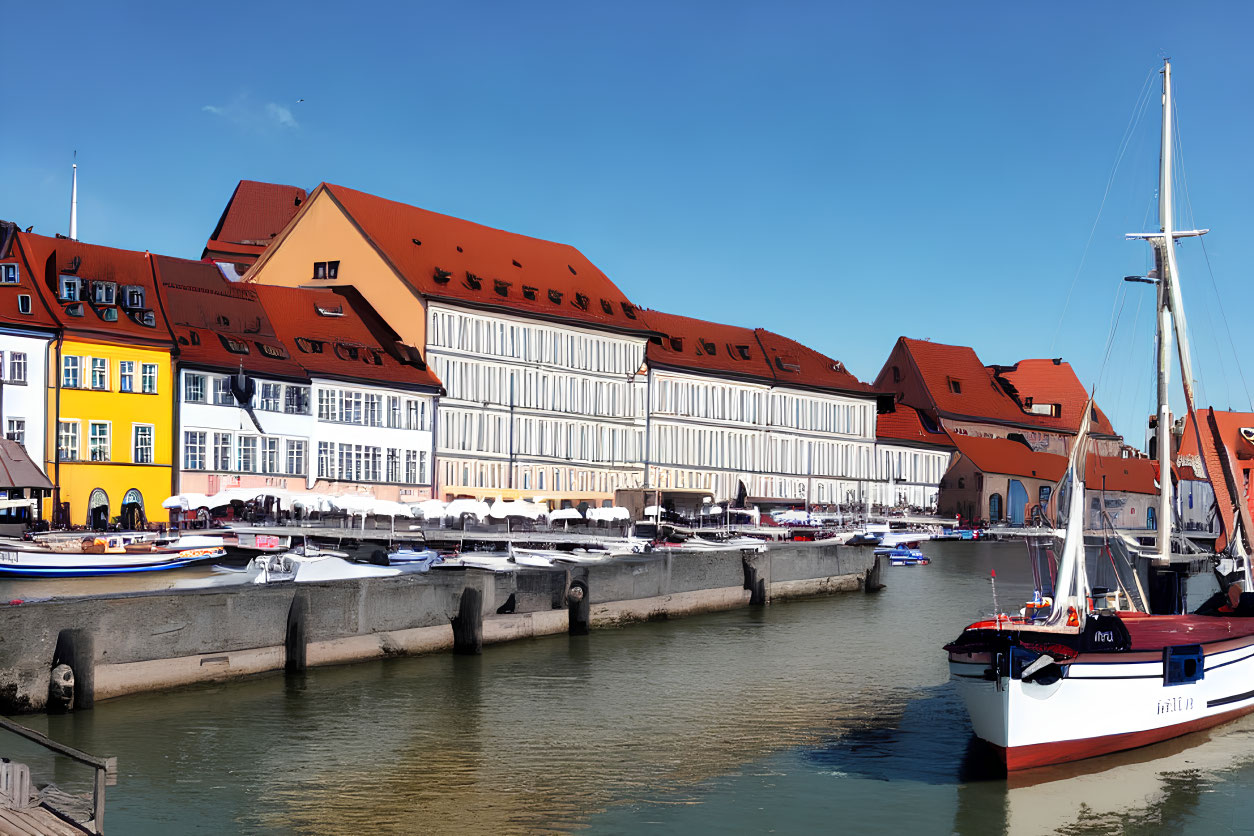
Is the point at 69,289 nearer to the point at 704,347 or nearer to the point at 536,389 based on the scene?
the point at 536,389

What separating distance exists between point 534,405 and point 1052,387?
80082mm

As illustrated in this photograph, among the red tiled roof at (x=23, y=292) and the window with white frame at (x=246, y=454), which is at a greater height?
the red tiled roof at (x=23, y=292)

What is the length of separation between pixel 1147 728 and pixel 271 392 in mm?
60933

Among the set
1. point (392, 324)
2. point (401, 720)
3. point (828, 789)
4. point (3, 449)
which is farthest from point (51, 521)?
point (828, 789)

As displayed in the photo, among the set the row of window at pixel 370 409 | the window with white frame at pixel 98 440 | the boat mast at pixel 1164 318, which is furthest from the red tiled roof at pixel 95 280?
the boat mast at pixel 1164 318

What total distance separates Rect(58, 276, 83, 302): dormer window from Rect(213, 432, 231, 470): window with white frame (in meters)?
9.78

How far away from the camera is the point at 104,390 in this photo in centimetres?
7225

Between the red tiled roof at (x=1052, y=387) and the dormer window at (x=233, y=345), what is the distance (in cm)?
9786

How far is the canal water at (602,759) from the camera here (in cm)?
2164

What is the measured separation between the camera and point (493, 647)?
1519 inches

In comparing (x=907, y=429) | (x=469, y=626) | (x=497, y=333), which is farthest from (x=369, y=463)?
(x=907, y=429)

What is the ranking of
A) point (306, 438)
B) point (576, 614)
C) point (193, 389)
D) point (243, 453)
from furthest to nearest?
point (306, 438) < point (243, 453) < point (193, 389) < point (576, 614)

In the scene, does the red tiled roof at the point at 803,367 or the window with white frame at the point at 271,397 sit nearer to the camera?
the window with white frame at the point at 271,397

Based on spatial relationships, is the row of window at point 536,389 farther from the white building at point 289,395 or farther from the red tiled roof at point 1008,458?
the red tiled roof at point 1008,458
